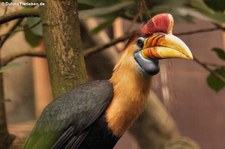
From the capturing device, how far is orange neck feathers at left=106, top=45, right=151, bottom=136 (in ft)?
1.96

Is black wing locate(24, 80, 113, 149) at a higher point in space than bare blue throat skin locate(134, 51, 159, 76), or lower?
lower

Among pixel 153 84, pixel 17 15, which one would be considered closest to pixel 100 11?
pixel 17 15

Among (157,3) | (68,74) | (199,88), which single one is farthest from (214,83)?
(199,88)

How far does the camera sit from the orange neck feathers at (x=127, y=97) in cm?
60

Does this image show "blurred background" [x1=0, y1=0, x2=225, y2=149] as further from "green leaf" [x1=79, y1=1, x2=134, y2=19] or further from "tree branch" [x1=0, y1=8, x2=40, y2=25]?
"tree branch" [x1=0, y1=8, x2=40, y2=25]

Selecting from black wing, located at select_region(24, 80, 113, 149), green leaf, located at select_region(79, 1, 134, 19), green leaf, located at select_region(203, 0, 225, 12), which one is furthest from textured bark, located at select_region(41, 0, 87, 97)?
green leaf, located at select_region(203, 0, 225, 12)

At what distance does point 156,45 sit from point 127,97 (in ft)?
0.24

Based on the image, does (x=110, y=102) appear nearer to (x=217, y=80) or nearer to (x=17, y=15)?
(x=17, y=15)

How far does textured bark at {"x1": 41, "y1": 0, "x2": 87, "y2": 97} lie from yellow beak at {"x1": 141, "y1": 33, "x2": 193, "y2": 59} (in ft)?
0.41

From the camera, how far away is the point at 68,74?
683 mm

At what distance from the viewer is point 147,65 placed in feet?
1.94

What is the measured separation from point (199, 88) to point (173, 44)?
3.89ft

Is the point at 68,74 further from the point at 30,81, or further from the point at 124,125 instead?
the point at 30,81

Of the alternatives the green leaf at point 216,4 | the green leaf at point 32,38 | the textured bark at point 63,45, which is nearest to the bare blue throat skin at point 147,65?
the textured bark at point 63,45
